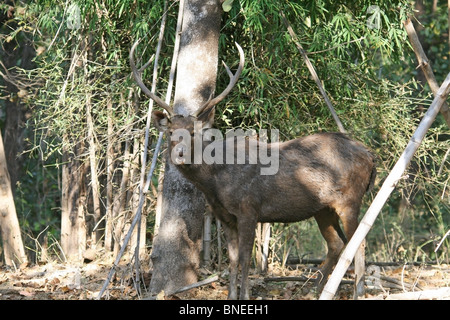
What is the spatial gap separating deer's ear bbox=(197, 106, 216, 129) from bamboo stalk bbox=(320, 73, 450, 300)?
2279 mm

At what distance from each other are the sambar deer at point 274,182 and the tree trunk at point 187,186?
0.35 m

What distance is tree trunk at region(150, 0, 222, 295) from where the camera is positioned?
7.26 meters

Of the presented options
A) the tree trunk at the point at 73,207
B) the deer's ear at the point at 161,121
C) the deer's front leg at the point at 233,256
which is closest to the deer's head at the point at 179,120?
the deer's ear at the point at 161,121

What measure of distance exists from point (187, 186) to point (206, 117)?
84 centimetres

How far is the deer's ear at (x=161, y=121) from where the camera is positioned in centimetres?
692

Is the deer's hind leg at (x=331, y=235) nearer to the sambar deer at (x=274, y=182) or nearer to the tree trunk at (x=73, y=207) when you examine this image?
the sambar deer at (x=274, y=182)

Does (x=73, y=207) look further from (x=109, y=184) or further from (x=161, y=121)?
(x=161, y=121)

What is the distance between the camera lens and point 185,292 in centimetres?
716

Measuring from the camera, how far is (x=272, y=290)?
756 cm

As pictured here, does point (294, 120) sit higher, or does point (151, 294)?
point (294, 120)

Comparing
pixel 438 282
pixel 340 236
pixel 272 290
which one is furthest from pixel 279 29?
pixel 438 282
